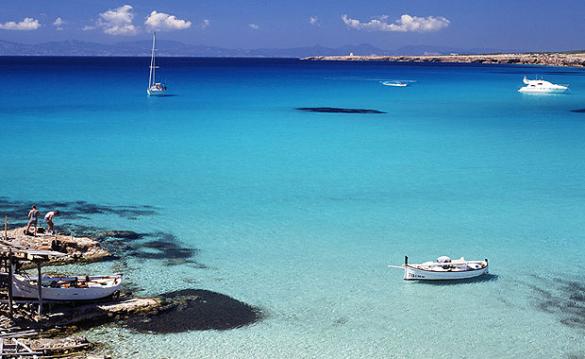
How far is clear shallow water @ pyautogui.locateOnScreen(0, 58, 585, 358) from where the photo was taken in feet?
68.9

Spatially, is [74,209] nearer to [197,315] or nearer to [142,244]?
[142,244]

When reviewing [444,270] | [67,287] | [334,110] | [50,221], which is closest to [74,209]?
[50,221]

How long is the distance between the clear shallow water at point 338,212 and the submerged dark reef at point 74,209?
33.4 inches

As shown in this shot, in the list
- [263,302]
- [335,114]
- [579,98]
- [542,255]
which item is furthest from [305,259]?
[579,98]

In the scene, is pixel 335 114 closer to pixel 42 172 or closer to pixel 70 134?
pixel 70 134

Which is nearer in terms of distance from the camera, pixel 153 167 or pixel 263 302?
pixel 263 302

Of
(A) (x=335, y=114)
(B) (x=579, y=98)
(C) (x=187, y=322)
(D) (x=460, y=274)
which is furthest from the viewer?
(B) (x=579, y=98)

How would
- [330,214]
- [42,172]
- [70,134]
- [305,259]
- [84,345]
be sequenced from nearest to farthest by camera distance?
1. [84,345]
2. [305,259]
3. [330,214]
4. [42,172]
5. [70,134]

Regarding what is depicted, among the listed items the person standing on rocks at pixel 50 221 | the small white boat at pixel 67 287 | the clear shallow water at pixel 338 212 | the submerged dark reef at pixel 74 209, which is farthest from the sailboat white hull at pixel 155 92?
the small white boat at pixel 67 287

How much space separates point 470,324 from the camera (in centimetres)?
2161

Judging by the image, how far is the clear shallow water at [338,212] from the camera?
21.0 meters

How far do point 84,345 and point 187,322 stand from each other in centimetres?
330

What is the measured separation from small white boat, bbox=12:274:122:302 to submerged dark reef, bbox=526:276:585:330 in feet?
45.3

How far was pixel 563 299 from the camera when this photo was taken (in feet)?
77.0
